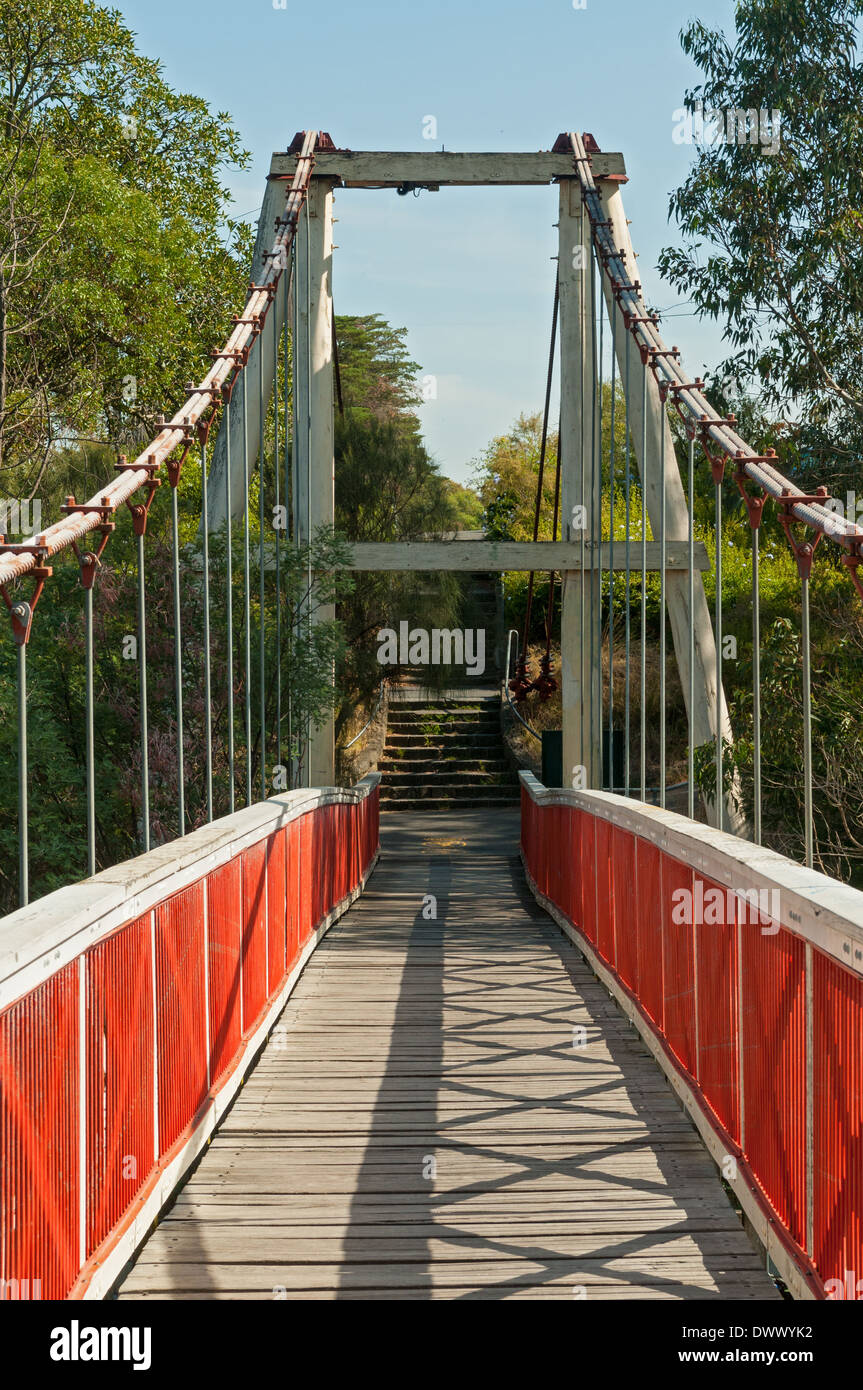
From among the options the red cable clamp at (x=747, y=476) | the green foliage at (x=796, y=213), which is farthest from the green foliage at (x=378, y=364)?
the red cable clamp at (x=747, y=476)

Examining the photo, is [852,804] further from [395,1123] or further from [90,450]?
[90,450]

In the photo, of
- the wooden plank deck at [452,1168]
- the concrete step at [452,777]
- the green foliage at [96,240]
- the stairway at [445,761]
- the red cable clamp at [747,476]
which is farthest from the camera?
the concrete step at [452,777]

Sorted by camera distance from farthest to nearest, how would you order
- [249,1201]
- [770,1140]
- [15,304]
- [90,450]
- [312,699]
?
[90,450] → [15,304] → [312,699] → [249,1201] → [770,1140]

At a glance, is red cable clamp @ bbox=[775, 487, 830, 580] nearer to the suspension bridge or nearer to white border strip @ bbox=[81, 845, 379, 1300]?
the suspension bridge

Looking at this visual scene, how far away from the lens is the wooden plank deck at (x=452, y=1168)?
3.18 m

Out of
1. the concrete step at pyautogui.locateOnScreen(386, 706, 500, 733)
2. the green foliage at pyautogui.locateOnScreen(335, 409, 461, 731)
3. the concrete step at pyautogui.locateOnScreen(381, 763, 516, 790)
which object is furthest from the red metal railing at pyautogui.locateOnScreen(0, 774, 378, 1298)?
the concrete step at pyautogui.locateOnScreen(386, 706, 500, 733)

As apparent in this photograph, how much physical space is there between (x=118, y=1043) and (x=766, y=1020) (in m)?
1.34

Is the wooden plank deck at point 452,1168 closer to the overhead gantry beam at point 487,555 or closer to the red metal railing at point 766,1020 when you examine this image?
the red metal railing at point 766,1020

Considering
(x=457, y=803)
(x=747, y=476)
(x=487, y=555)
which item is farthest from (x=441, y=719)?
(x=747, y=476)

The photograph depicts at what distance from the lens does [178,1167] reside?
3699 mm

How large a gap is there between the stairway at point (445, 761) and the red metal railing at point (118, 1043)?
1738 cm
